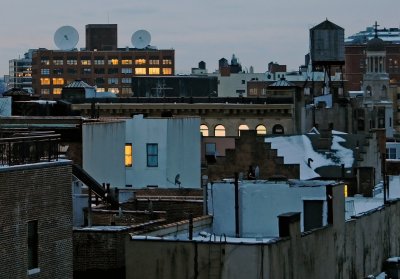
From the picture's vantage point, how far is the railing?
82.5ft

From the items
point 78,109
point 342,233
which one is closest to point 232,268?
point 342,233

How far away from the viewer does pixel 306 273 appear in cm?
3125

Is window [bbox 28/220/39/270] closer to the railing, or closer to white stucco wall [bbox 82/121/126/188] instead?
the railing

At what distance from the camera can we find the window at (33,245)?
82.3 ft

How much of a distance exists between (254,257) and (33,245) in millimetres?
5451

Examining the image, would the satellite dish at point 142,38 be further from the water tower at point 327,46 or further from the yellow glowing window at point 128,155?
the yellow glowing window at point 128,155

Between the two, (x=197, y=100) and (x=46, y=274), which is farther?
(x=197, y=100)

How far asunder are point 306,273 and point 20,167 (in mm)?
9798

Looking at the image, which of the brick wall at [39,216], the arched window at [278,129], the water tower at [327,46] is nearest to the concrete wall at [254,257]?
the brick wall at [39,216]

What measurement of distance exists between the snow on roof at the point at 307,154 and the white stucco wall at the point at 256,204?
2474 centimetres

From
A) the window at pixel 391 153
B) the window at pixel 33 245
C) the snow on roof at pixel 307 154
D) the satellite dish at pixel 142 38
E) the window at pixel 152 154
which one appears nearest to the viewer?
the window at pixel 33 245

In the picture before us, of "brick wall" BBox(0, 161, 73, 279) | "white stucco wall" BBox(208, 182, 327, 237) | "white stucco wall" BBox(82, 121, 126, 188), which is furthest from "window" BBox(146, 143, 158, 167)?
"brick wall" BBox(0, 161, 73, 279)

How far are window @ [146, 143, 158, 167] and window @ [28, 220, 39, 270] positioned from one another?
3334 cm

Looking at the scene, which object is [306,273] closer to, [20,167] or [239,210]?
[239,210]
